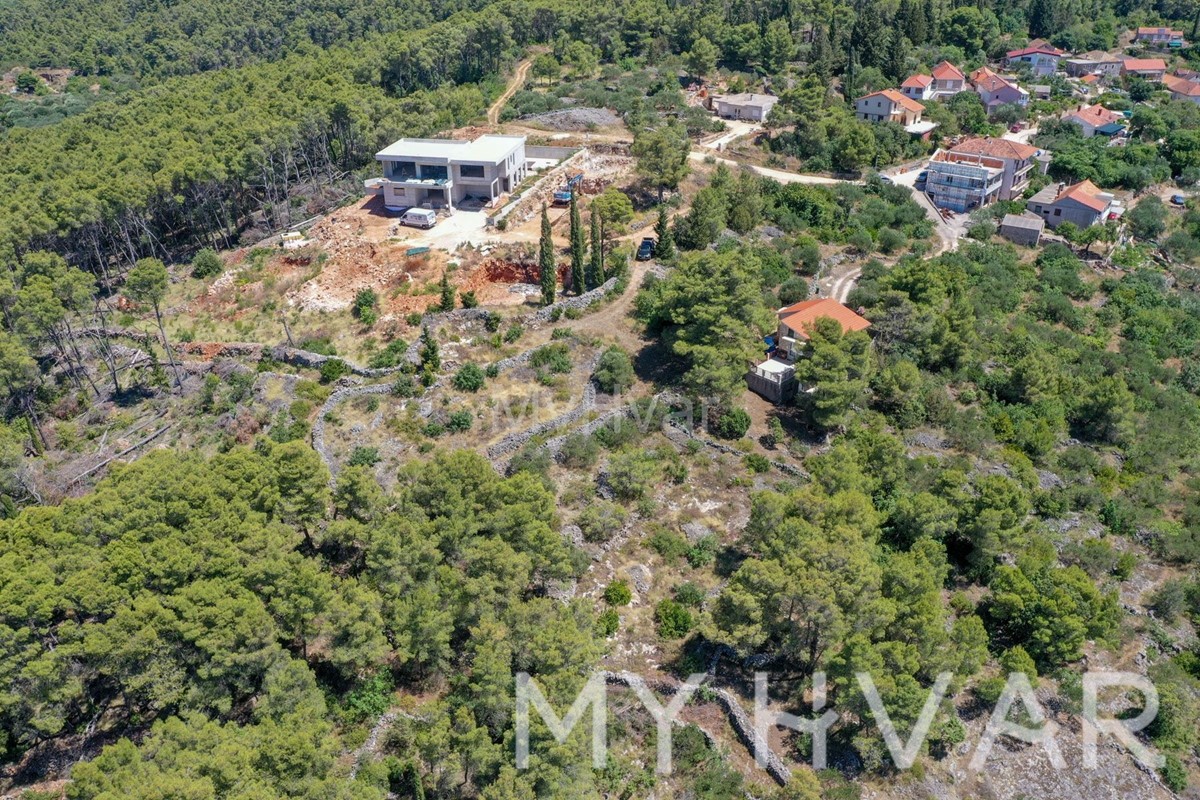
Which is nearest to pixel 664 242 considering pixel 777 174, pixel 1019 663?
pixel 777 174

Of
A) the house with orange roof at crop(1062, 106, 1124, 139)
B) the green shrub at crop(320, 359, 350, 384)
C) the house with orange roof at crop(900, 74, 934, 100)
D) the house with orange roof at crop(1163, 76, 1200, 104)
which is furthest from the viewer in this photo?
the house with orange roof at crop(1163, 76, 1200, 104)

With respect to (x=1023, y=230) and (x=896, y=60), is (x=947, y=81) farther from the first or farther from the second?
(x=1023, y=230)

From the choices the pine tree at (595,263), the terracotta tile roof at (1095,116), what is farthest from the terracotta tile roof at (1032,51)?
the pine tree at (595,263)

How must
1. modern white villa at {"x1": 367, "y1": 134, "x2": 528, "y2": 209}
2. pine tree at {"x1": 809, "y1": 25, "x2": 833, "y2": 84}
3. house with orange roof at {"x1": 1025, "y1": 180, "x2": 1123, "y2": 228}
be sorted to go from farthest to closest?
1. pine tree at {"x1": 809, "y1": 25, "x2": 833, "y2": 84}
2. house with orange roof at {"x1": 1025, "y1": 180, "x2": 1123, "y2": 228}
3. modern white villa at {"x1": 367, "y1": 134, "x2": 528, "y2": 209}

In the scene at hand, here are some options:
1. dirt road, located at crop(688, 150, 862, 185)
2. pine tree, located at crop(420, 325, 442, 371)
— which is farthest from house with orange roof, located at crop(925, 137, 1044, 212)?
pine tree, located at crop(420, 325, 442, 371)

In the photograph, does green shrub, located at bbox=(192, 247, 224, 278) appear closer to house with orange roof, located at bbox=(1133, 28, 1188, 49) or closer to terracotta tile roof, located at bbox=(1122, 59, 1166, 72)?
terracotta tile roof, located at bbox=(1122, 59, 1166, 72)

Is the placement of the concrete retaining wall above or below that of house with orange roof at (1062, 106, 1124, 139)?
above

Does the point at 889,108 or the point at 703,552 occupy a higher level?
the point at 889,108
